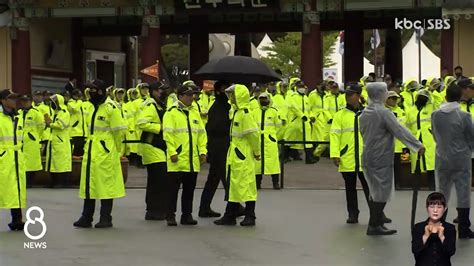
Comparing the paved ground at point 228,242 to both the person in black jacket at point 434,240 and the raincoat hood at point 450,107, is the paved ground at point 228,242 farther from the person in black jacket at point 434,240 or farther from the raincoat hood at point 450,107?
the person in black jacket at point 434,240

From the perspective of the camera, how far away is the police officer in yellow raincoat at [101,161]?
1269 centimetres

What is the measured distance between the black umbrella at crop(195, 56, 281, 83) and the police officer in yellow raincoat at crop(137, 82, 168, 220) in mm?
884

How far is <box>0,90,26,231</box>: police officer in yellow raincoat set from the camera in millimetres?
12148

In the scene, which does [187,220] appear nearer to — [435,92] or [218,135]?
[218,135]

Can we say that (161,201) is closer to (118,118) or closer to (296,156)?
(118,118)

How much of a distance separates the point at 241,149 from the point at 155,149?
1.38m

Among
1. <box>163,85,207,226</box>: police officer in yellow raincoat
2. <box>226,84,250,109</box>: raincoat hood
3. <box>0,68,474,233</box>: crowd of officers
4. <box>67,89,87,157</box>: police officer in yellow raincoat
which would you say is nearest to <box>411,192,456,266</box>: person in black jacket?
<box>0,68,474,233</box>: crowd of officers

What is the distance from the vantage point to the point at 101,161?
41.6 ft

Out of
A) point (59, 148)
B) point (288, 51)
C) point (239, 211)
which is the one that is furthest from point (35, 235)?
point (288, 51)

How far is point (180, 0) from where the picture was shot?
100 ft

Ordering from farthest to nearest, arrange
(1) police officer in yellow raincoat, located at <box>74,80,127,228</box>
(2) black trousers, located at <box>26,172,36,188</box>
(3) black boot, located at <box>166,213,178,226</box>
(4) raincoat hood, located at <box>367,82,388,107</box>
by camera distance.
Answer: (2) black trousers, located at <box>26,172,36,188</box> < (3) black boot, located at <box>166,213,178,226</box> < (1) police officer in yellow raincoat, located at <box>74,80,127,228</box> < (4) raincoat hood, located at <box>367,82,388,107</box>

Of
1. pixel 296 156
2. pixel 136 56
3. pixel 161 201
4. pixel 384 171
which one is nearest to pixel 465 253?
pixel 384 171

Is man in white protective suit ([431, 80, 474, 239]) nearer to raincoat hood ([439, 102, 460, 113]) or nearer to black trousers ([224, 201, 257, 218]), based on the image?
raincoat hood ([439, 102, 460, 113])

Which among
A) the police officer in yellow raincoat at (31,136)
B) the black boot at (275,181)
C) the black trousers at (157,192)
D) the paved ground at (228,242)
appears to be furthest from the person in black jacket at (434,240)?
the police officer in yellow raincoat at (31,136)
